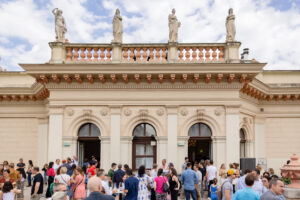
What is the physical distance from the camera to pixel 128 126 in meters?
16.1

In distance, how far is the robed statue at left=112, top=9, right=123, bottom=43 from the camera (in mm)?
16234

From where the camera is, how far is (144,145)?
16391 mm

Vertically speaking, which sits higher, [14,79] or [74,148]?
[14,79]

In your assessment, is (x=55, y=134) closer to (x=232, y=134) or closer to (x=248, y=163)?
(x=232, y=134)

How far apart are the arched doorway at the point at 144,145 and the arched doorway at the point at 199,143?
5.94 feet

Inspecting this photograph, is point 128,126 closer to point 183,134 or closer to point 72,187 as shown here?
point 183,134

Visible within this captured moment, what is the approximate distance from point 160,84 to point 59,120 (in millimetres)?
4803

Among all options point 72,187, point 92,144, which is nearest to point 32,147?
point 92,144

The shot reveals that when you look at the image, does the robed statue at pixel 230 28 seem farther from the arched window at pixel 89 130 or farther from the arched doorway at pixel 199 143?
the arched window at pixel 89 130

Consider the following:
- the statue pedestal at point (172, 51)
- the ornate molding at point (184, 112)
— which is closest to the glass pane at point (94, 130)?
the ornate molding at point (184, 112)

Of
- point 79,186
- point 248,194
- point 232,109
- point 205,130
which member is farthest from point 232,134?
point 248,194

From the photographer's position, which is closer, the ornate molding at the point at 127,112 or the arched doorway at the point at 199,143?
the ornate molding at the point at 127,112

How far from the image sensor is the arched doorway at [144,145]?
642 inches

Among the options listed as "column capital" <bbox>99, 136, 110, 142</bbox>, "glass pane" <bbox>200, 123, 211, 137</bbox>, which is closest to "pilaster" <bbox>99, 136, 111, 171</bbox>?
"column capital" <bbox>99, 136, 110, 142</bbox>
